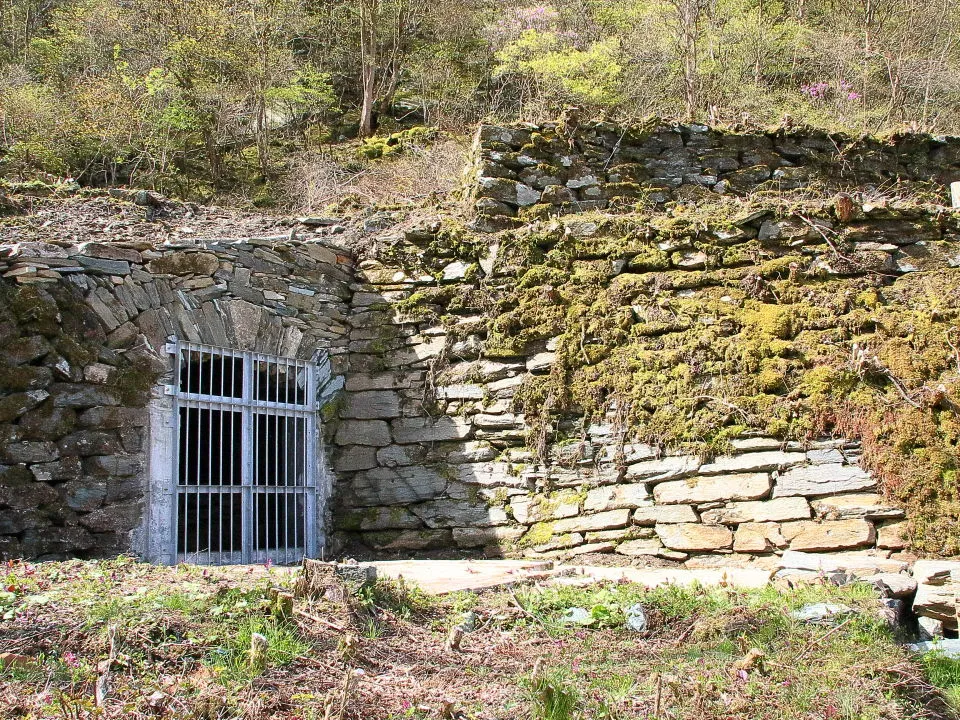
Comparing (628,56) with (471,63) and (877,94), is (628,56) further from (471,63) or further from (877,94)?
(877,94)

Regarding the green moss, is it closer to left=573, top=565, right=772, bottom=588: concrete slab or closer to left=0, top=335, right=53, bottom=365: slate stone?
left=573, top=565, right=772, bottom=588: concrete slab

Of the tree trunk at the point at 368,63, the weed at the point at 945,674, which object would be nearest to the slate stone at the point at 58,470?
the weed at the point at 945,674

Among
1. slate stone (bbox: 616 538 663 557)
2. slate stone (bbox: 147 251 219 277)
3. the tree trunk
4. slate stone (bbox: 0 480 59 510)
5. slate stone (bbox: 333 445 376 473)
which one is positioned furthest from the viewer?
the tree trunk

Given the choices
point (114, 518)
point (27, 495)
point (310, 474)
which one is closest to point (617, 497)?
point (310, 474)

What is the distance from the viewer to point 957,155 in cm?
897

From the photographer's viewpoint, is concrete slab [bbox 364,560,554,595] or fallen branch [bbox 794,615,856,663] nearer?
fallen branch [bbox 794,615,856,663]

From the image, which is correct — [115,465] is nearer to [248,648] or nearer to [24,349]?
[24,349]

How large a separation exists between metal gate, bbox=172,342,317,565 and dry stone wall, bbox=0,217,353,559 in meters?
0.24

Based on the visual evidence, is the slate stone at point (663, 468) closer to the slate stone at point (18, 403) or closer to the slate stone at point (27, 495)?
the slate stone at point (27, 495)

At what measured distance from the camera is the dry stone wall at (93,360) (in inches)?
224

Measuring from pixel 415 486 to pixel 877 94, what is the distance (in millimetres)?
12404

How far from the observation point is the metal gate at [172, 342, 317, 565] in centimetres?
661

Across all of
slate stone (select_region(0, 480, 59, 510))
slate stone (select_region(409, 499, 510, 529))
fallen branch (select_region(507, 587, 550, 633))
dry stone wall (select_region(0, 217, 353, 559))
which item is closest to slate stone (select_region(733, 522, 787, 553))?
slate stone (select_region(409, 499, 510, 529))

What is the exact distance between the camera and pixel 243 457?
692 cm
